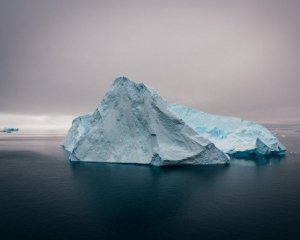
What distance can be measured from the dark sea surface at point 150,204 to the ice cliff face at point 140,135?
128 inches

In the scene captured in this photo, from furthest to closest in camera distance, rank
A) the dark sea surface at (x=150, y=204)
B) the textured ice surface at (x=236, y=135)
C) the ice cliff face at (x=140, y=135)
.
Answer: the textured ice surface at (x=236, y=135) < the ice cliff face at (x=140, y=135) < the dark sea surface at (x=150, y=204)

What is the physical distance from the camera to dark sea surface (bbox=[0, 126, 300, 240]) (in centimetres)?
1500

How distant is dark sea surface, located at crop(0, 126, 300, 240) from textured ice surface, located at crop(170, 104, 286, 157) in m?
14.6

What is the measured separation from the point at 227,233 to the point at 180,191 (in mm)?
8843

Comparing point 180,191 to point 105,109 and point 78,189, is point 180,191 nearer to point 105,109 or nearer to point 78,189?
point 78,189

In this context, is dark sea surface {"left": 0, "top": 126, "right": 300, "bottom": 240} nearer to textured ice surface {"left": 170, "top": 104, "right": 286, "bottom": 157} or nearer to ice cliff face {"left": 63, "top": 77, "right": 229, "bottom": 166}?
ice cliff face {"left": 63, "top": 77, "right": 229, "bottom": 166}

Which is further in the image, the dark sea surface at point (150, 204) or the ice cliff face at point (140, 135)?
the ice cliff face at point (140, 135)

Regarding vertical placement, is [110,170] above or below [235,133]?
below

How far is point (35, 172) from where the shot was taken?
32469mm

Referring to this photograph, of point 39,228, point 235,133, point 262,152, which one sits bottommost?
point 39,228

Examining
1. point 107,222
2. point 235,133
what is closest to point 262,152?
point 235,133

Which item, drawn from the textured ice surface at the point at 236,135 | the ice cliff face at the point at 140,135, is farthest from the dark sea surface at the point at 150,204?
the textured ice surface at the point at 236,135

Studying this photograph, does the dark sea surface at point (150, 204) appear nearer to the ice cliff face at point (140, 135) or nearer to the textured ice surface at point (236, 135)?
the ice cliff face at point (140, 135)

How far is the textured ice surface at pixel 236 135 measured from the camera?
Answer: 46969mm
